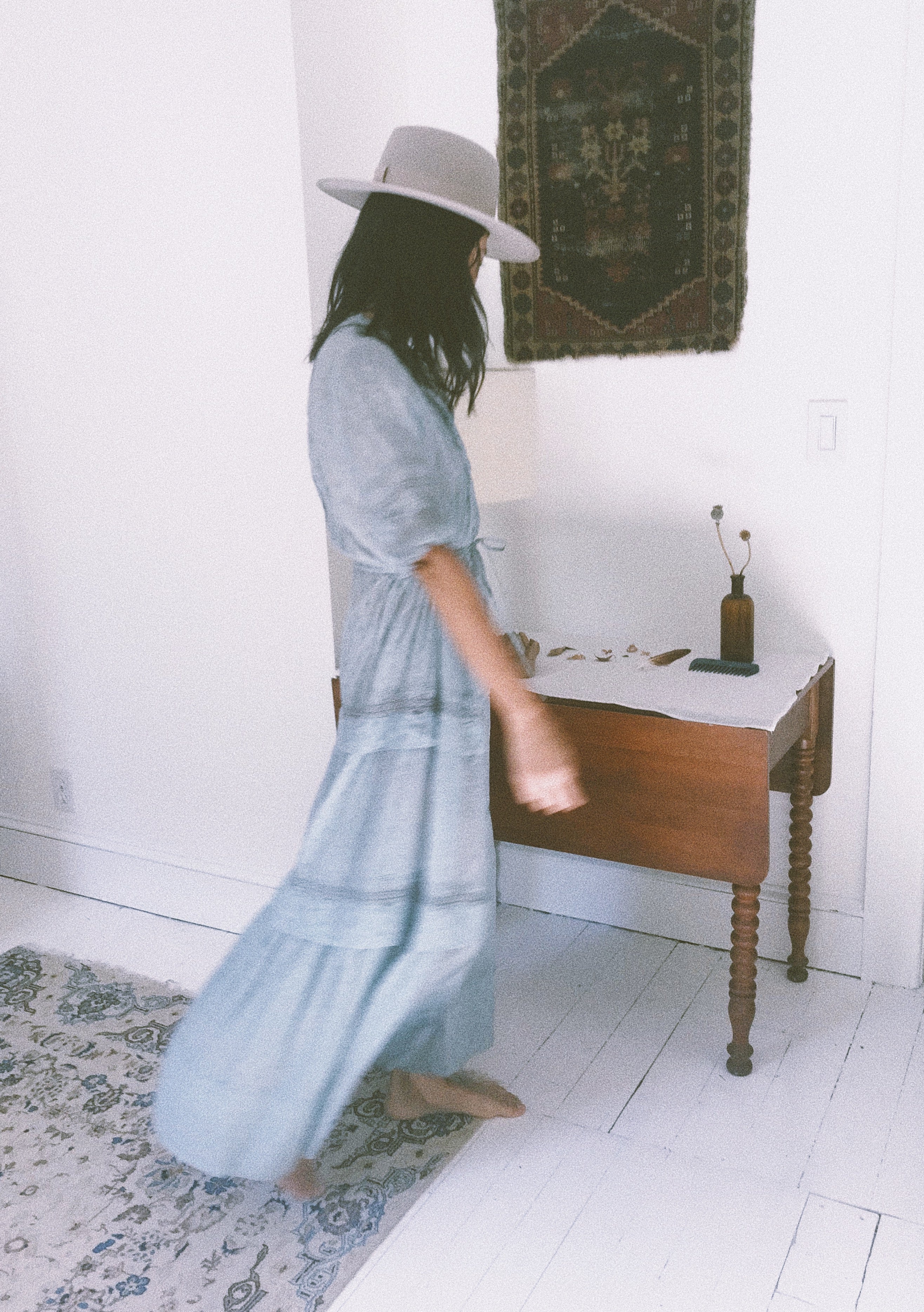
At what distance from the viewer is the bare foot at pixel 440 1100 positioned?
181 centimetres

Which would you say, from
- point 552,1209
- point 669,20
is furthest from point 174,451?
point 552,1209

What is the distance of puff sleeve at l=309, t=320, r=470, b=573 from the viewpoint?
138 cm

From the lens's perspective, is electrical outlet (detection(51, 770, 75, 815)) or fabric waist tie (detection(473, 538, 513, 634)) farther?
electrical outlet (detection(51, 770, 75, 815))

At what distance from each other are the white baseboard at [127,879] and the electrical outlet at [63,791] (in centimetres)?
7

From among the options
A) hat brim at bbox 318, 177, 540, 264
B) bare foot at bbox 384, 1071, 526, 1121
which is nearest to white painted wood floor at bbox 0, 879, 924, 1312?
bare foot at bbox 384, 1071, 526, 1121

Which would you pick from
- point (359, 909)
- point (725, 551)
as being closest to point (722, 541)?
point (725, 551)

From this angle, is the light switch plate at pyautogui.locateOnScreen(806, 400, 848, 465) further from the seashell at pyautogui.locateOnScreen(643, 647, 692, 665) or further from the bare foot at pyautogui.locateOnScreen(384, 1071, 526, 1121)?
the bare foot at pyautogui.locateOnScreen(384, 1071, 526, 1121)

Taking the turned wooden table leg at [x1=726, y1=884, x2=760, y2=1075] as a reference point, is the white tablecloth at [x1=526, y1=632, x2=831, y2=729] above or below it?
above

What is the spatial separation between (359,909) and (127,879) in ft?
4.45

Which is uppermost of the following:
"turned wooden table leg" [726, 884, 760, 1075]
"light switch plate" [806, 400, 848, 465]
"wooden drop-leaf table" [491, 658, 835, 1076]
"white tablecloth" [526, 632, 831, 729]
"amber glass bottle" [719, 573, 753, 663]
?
Answer: "light switch plate" [806, 400, 848, 465]

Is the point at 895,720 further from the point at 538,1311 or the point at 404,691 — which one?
the point at 538,1311

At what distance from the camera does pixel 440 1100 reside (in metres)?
1.81

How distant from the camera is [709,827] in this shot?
1.81 m

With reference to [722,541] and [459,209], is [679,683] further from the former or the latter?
[459,209]
